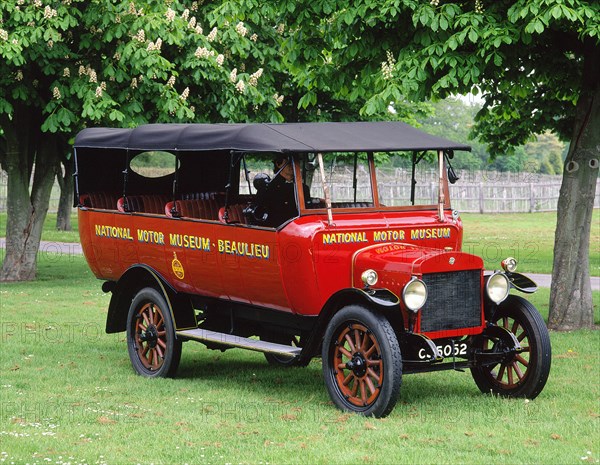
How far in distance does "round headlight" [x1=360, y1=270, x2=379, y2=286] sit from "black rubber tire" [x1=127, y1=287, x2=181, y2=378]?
2.59 meters

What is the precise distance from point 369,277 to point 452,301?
2.74 ft

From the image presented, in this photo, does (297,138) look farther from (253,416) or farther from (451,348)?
(253,416)

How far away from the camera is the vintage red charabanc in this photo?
30.5 feet

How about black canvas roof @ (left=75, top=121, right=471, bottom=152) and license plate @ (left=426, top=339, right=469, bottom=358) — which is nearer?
license plate @ (left=426, top=339, right=469, bottom=358)

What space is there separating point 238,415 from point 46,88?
12.2m

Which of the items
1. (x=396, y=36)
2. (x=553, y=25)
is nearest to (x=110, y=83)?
(x=396, y=36)

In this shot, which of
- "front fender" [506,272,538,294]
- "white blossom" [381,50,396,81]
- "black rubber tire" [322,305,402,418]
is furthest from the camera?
"white blossom" [381,50,396,81]

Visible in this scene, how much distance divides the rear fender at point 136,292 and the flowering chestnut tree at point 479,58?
343cm

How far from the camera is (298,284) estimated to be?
9.62 meters

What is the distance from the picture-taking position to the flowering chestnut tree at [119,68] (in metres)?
18.4

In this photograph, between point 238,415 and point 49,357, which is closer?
point 238,415

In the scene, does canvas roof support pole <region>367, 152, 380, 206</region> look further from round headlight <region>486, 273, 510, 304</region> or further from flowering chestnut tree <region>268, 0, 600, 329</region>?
flowering chestnut tree <region>268, 0, 600, 329</region>

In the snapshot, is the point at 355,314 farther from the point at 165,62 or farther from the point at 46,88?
the point at 46,88

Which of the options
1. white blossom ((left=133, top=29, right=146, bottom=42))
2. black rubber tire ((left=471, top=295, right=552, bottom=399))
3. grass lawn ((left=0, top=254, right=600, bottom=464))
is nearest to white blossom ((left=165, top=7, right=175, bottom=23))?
white blossom ((left=133, top=29, right=146, bottom=42))
